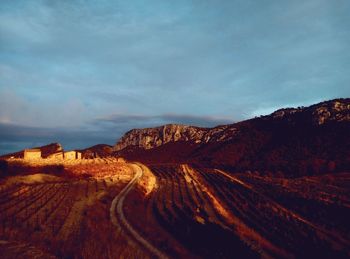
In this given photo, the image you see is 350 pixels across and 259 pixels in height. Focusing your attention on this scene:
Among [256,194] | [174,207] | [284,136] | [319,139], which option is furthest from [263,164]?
[174,207]

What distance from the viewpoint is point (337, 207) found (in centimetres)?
3741

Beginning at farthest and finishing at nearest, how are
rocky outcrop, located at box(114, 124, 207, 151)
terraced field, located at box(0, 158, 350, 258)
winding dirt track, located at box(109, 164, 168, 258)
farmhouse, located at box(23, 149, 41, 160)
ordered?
rocky outcrop, located at box(114, 124, 207, 151), farmhouse, located at box(23, 149, 41, 160), winding dirt track, located at box(109, 164, 168, 258), terraced field, located at box(0, 158, 350, 258)

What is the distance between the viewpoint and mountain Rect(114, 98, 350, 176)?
7638 centimetres

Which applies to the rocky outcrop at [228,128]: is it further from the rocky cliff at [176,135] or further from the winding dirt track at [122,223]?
the winding dirt track at [122,223]

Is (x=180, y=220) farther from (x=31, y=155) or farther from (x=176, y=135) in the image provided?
(x=176, y=135)

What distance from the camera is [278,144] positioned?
3986 inches

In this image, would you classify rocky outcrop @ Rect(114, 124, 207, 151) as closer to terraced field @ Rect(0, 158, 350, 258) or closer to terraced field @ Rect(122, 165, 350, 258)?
terraced field @ Rect(122, 165, 350, 258)

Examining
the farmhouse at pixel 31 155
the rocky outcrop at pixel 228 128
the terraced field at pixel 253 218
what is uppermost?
the rocky outcrop at pixel 228 128

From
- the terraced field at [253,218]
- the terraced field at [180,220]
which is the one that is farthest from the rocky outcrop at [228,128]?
the terraced field at [253,218]

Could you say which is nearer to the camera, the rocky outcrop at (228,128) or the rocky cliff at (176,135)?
the rocky outcrop at (228,128)

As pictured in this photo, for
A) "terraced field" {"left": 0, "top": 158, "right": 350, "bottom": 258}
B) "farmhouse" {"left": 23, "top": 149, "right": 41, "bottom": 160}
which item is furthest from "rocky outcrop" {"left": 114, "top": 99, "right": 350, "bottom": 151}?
"farmhouse" {"left": 23, "top": 149, "right": 41, "bottom": 160}

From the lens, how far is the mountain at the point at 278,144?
251 feet

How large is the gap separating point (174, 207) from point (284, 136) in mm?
69969

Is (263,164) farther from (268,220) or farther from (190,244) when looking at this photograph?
(190,244)
